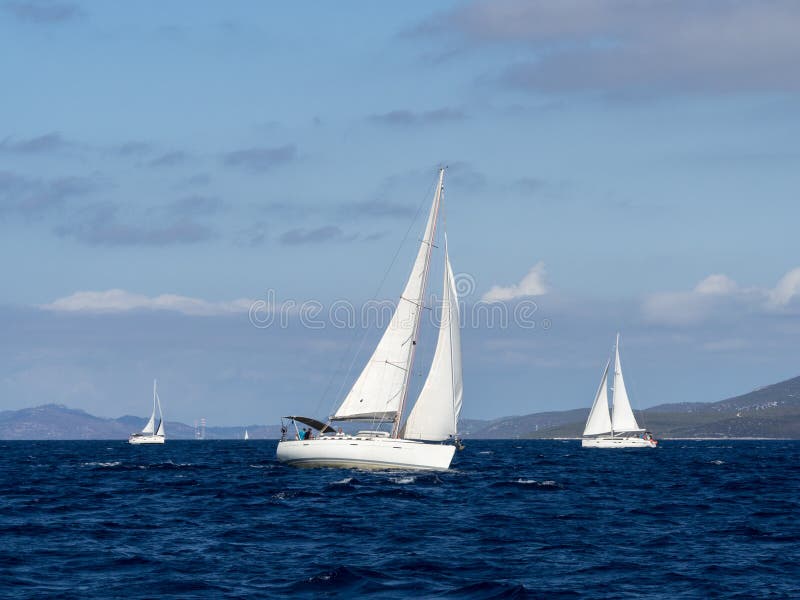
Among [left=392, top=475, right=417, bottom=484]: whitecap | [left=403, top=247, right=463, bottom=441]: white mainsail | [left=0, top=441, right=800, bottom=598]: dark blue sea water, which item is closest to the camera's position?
[left=0, top=441, right=800, bottom=598]: dark blue sea water

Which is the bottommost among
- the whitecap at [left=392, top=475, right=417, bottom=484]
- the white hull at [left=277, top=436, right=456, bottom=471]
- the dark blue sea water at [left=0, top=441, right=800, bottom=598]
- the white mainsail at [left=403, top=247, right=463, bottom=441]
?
the dark blue sea water at [left=0, top=441, right=800, bottom=598]

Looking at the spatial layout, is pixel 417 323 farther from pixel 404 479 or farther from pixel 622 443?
pixel 622 443

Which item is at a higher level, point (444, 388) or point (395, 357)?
point (395, 357)

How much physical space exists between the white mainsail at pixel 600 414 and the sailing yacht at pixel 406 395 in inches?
3745

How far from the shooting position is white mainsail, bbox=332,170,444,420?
58094 millimetres

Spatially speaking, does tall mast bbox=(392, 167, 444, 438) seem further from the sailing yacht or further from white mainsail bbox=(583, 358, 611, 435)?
white mainsail bbox=(583, 358, 611, 435)

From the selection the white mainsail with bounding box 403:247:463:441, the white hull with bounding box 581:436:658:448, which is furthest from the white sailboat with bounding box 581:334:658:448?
the white mainsail with bounding box 403:247:463:441

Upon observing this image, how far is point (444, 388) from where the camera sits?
57.4 m

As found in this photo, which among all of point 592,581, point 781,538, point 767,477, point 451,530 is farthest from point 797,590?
point 767,477

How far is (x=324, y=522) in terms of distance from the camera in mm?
36406

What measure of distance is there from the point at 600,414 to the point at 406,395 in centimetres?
10053

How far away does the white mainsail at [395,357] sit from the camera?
58.1 meters

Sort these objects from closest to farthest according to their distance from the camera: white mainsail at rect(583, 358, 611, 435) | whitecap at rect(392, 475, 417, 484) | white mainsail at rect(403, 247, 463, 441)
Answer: whitecap at rect(392, 475, 417, 484) < white mainsail at rect(403, 247, 463, 441) < white mainsail at rect(583, 358, 611, 435)

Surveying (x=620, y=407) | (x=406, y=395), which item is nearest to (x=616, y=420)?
(x=620, y=407)
